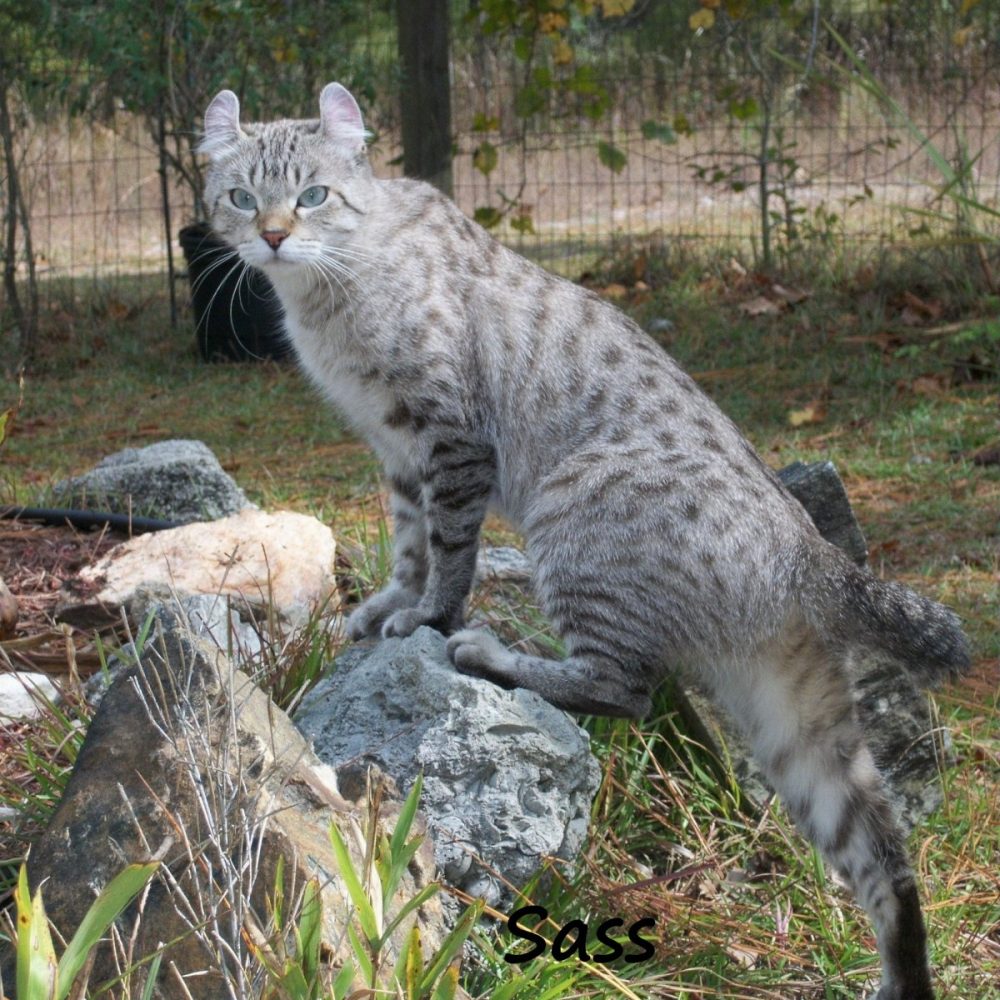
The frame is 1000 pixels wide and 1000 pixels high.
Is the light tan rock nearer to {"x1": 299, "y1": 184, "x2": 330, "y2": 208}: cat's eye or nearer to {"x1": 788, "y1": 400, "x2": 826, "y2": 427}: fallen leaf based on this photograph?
{"x1": 299, "y1": 184, "x2": 330, "y2": 208}: cat's eye

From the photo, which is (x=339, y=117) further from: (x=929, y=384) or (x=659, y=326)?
(x=659, y=326)

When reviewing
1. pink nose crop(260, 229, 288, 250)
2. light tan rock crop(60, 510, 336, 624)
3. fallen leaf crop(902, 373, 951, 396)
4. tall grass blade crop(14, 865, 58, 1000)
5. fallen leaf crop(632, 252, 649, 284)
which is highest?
pink nose crop(260, 229, 288, 250)

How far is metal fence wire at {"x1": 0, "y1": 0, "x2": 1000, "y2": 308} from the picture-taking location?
9.27m

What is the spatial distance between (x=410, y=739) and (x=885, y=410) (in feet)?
15.3

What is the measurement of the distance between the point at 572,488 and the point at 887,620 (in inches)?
35.5

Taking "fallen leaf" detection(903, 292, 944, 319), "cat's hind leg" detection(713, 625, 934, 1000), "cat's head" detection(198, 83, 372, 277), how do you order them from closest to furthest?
"cat's hind leg" detection(713, 625, 934, 1000) → "cat's head" detection(198, 83, 372, 277) → "fallen leaf" detection(903, 292, 944, 319)

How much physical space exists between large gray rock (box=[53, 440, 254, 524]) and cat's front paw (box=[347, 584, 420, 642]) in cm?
144

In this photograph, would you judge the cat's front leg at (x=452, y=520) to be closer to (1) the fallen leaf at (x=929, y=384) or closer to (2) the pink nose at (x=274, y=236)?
(2) the pink nose at (x=274, y=236)

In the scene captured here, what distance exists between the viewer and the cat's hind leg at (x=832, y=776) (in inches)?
112

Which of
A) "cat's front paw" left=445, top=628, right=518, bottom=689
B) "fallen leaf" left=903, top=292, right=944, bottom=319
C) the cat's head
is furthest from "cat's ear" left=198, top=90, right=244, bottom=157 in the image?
"fallen leaf" left=903, top=292, right=944, bottom=319

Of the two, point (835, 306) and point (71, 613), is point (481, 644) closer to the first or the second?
point (71, 613)

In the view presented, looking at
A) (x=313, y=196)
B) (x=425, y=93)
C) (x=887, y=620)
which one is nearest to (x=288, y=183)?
(x=313, y=196)

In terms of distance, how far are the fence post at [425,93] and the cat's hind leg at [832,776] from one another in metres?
6.64

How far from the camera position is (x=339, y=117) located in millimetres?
4336
